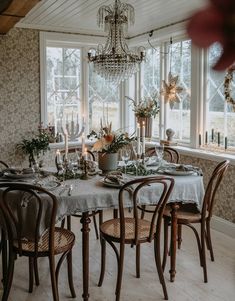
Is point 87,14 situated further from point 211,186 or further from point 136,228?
point 136,228

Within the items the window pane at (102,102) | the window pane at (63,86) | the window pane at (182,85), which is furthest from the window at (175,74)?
the window pane at (63,86)

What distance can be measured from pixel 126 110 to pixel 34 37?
1.81 metres

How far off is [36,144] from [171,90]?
6.41 ft

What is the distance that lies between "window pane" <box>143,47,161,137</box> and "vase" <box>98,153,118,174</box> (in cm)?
229

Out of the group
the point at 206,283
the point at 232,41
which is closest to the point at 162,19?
the point at 206,283

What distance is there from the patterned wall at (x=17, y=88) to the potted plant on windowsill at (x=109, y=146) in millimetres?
2140

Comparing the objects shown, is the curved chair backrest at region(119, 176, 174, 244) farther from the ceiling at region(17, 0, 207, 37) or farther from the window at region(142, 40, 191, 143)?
the window at region(142, 40, 191, 143)

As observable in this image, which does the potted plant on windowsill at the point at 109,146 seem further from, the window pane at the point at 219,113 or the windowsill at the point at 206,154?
the window pane at the point at 219,113

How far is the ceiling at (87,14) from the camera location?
13.0 ft

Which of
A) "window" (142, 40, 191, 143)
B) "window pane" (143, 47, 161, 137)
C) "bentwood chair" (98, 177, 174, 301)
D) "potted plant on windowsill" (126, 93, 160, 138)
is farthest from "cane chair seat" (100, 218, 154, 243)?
"window pane" (143, 47, 161, 137)

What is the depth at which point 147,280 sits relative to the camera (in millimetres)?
2967

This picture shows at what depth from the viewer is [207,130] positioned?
4492 mm

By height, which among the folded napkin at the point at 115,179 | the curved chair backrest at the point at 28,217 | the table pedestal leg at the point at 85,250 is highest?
the folded napkin at the point at 115,179

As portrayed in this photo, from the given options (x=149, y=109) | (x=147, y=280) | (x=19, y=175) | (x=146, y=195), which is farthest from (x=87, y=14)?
(x=147, y=280)
